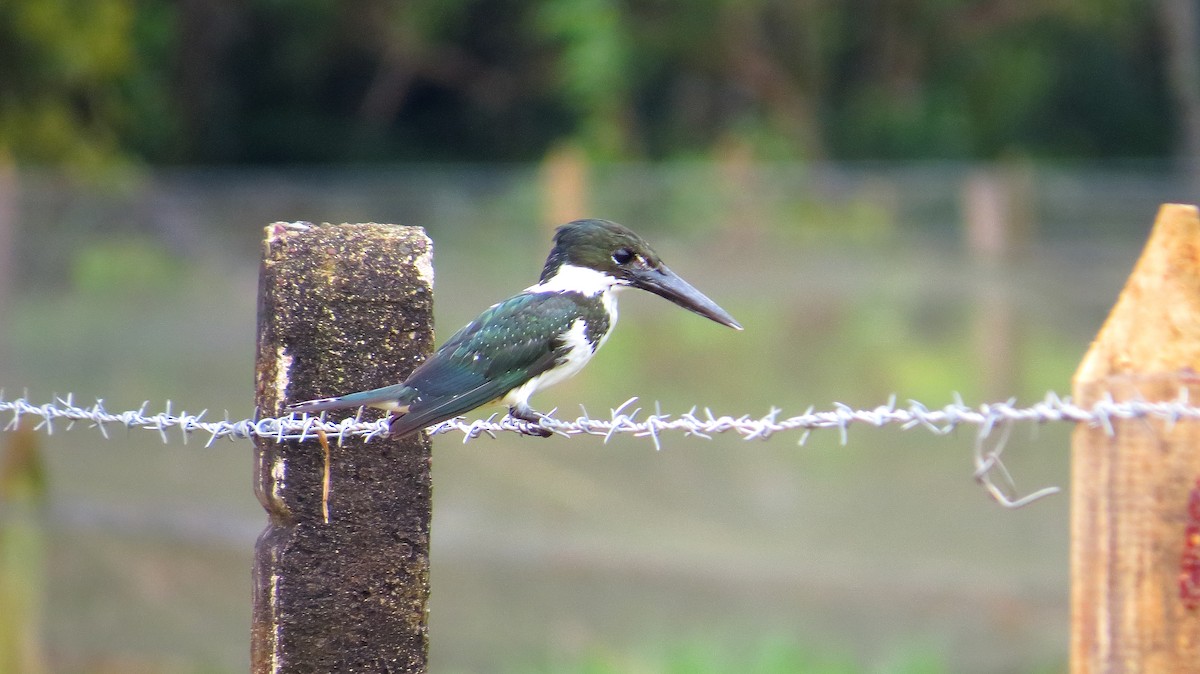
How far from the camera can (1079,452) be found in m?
1.53

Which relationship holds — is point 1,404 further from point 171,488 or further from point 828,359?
point 828,359

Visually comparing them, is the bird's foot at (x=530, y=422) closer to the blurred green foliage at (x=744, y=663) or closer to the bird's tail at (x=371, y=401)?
the bird's tail at (x=371, y=401)

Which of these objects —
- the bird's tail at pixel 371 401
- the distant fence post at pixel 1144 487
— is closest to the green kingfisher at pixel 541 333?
the bird's tail at pixel 371 401

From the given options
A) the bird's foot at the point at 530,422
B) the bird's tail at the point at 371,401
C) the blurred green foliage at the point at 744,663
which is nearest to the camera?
the bird's tail at the point at 371,401

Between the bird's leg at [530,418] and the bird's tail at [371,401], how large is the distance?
1.28 ft

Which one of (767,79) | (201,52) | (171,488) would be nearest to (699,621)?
(171,488)

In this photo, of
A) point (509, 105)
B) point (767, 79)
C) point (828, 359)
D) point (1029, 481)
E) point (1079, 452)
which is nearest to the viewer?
point (1079, 452)

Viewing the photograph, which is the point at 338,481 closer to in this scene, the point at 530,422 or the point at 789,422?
the point at 530,422

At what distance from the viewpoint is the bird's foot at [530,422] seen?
2345 mm

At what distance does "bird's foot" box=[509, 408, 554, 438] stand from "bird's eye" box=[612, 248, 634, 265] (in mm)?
327

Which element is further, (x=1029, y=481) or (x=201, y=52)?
(x=201, y=52)

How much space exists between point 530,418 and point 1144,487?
1.18 meters

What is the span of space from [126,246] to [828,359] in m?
3.84

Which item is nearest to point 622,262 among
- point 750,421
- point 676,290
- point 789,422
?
point 676,290
